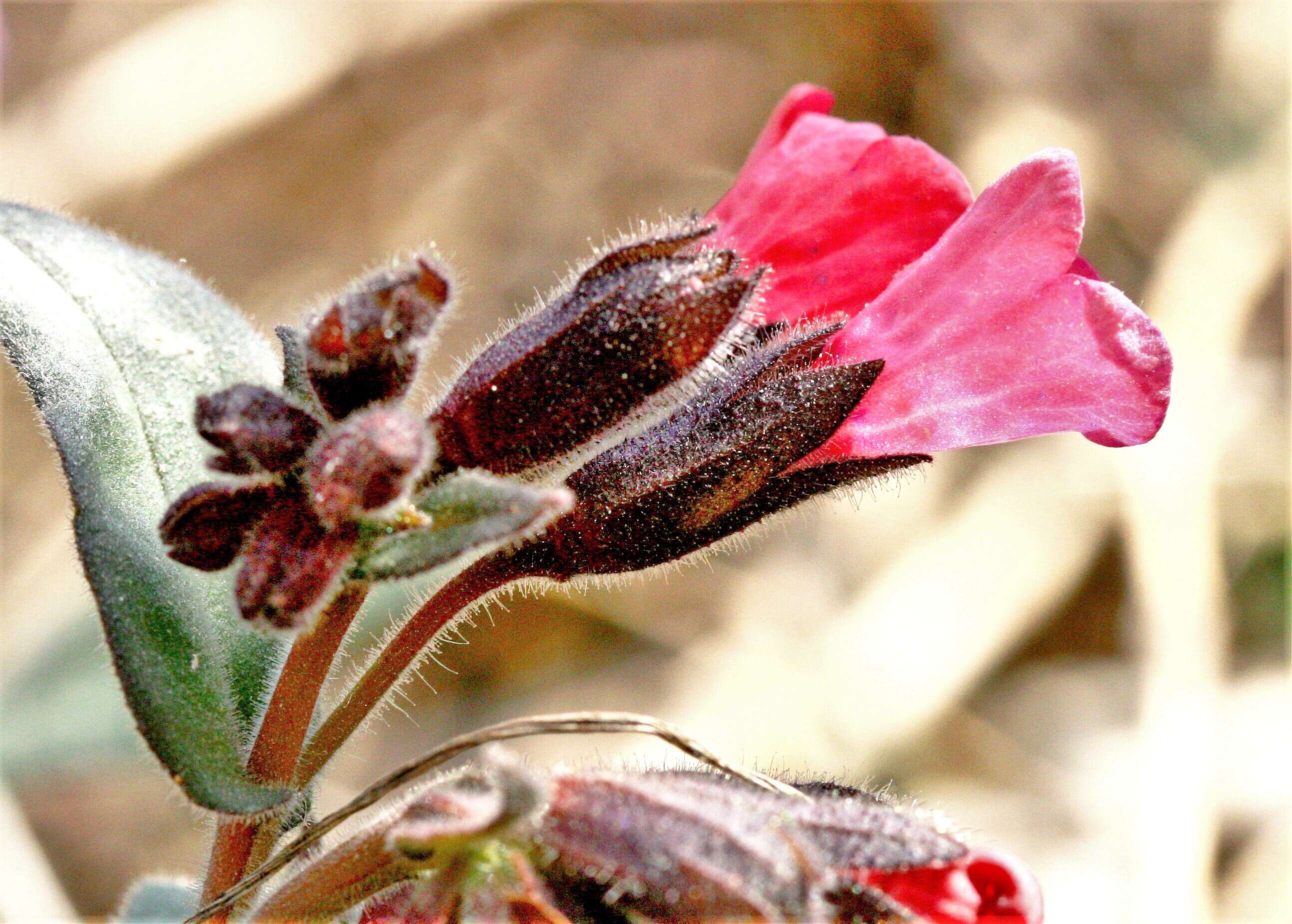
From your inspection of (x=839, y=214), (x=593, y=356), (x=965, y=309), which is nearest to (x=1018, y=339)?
(x=965, y=309)

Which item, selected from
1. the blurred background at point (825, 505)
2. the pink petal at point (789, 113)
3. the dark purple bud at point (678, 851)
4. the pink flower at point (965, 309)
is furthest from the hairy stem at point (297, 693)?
the blurred background at point (825, 505)

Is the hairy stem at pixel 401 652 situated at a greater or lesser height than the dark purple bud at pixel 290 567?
lesser

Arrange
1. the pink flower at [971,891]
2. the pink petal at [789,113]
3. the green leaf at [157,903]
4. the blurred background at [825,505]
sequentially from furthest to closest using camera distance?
the blurred background at [825,505], the green leaf at [157,903], the pink petal at [789,113], the pink flower at [971,891]

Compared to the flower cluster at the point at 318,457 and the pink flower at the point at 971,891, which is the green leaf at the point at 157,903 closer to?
the flower cluster at the point at 318,457

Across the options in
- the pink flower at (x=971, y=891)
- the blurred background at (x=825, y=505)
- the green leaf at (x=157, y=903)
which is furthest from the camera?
the blurred background at (x=825, y=505)

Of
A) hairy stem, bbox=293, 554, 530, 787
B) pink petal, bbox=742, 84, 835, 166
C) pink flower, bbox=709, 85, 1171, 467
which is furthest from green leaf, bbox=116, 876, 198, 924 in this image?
pink petal, bbox=742, 84, 835, 166

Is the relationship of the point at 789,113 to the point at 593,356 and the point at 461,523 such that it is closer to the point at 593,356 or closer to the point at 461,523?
the point at 593,356
